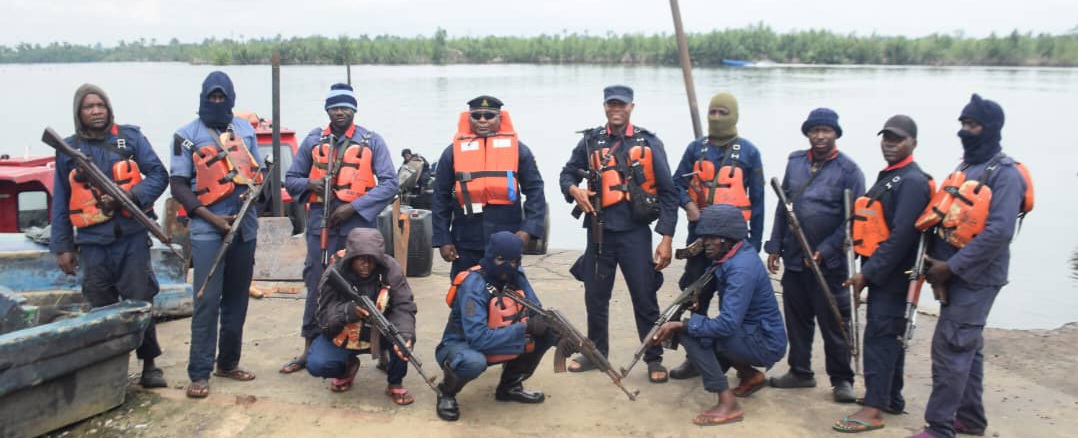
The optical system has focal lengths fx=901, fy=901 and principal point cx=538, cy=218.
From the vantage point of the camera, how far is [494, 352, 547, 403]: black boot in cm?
552

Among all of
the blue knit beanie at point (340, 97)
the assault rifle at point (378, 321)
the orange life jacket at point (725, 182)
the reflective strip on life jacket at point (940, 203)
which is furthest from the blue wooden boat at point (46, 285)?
the reflective strip on life jacket at point (940, 203)

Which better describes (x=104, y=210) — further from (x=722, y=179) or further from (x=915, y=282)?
(x=915, y=282)

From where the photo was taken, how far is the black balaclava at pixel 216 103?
18.6ft

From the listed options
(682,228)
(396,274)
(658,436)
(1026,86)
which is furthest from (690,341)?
(1026,86)

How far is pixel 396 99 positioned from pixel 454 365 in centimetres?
3069

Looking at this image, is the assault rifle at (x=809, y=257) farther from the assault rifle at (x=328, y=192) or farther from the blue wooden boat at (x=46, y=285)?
the blue wooden boat at (x=46, y=285)

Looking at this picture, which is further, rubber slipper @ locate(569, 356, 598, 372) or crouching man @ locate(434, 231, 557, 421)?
rubber slipper @ locate(569, 356, 598, 372)

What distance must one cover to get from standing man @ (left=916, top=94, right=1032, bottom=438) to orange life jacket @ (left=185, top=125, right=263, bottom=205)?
4.16m

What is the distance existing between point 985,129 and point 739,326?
67.5 inches

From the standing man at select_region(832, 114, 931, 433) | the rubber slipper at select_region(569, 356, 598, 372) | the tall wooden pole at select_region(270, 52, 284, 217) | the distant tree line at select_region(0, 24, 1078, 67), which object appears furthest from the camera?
the distant tree line at select_region(0, 24, 1078, 67)

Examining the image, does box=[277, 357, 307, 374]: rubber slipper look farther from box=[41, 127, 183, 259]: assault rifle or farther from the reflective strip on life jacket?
the reflective strip on life jacket

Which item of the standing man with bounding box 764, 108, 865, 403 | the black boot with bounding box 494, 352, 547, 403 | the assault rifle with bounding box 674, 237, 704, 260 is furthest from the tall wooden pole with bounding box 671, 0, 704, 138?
the black boot with bounding box 494, 352, 547, 403

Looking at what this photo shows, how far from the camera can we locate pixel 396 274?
18.4ft

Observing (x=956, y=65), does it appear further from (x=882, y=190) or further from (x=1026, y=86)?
(x=882, y=190)
